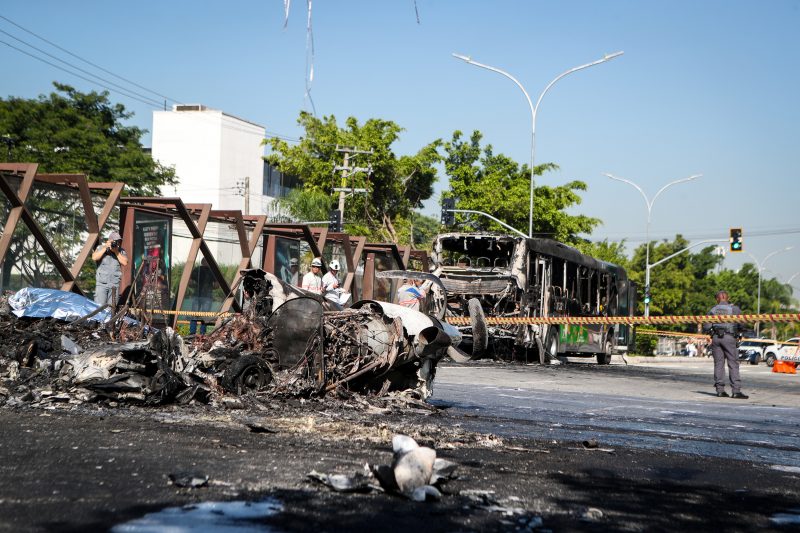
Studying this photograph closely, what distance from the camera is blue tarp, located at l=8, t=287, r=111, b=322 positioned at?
11656mm

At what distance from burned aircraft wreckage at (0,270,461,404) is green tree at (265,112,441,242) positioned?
136 feet

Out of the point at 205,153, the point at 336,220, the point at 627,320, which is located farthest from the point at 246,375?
the point at 205,153

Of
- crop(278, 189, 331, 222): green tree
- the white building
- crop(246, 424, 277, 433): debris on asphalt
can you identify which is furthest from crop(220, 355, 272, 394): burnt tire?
the white building

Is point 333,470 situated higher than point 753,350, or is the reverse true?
point 333,470

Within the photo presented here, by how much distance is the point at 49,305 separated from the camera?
1186cm

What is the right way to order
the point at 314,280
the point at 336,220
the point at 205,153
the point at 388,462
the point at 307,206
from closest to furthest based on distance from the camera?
the point at 388,462 → the point at 314,280 → the point at 336,220 → the point at 307,206 → the point at 205,153

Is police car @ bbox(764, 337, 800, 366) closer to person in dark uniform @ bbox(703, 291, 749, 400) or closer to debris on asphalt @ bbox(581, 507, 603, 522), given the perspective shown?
person in dark uniform @ bbox(703, 291, 749, 400)

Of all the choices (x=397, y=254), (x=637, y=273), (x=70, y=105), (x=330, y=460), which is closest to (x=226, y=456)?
(x=330, y=460)

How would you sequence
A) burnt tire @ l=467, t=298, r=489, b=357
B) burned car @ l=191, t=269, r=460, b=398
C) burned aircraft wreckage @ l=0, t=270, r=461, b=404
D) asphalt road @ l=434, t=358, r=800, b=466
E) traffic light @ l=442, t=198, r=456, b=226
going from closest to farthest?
asphalt road @ l=434, t=358, r=800, b=466, burned aircraft wreckage @ l=0, t=270, r=461, b=404, burned car @ l=191, t=269, r=460, b=398, burnt tire @ l=467, t=298, r=489, b=357, traffic light @ l=442, t=198, r=456, b=226

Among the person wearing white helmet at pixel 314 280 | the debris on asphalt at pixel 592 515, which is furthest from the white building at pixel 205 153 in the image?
the debris on asphalt at pixel 592 515

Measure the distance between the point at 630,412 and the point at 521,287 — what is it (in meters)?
11.6

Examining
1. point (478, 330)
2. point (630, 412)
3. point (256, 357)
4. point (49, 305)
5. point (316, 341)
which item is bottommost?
point (630, 412)

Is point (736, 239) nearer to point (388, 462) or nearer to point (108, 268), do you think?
point (108, 268)

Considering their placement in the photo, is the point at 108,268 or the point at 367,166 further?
the point at 367,166
